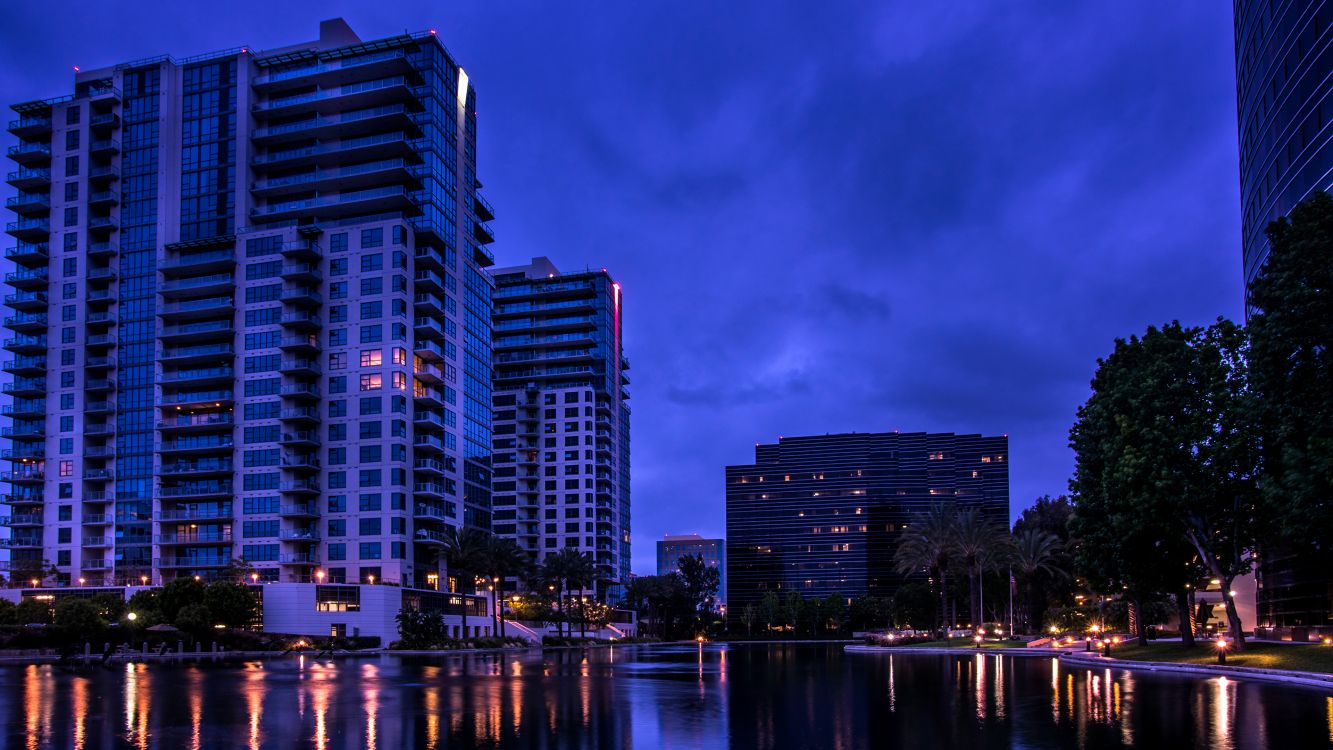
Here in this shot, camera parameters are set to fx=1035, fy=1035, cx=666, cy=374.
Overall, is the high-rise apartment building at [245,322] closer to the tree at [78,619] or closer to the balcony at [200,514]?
the balcony at [200,514]

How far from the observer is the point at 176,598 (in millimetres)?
93312

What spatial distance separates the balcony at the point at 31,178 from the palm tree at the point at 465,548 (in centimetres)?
6817

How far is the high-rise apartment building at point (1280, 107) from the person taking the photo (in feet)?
184

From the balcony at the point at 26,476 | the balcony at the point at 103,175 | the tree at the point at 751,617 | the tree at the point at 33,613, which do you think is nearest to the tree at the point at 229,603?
the tree at the point at 33,613

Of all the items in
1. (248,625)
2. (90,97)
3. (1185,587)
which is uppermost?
(90,97)

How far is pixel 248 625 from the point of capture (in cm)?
10212

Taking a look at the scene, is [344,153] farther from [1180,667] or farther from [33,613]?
[1180,667]

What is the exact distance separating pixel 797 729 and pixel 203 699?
2248cm

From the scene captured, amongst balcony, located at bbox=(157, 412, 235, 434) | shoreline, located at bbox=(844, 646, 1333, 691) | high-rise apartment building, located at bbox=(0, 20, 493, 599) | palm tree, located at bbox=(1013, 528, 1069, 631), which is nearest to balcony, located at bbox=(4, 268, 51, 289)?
high-rise apartment building, located at bbox=(0, 20, 493, 599)

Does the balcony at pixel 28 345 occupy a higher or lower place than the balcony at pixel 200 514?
higher

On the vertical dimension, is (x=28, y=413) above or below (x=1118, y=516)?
above

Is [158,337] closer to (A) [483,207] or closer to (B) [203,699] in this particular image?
(A) [483,207]

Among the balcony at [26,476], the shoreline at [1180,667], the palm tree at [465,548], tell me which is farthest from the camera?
the balcony at [26,476]

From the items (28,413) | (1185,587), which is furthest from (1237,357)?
(28,413)
